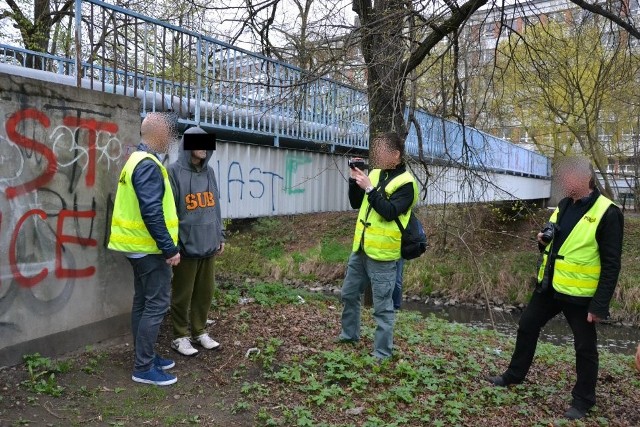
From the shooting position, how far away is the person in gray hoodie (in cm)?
435

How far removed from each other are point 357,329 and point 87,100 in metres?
3.08

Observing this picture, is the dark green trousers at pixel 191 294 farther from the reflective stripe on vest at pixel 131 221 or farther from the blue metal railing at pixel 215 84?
the blue metal railing at pixel 215 84

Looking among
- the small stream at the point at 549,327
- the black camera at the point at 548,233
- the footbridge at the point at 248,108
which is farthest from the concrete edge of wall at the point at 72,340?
the small stream at the point at 549,327

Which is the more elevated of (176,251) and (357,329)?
(176,251)

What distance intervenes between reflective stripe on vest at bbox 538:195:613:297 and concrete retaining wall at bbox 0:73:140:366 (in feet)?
11.8

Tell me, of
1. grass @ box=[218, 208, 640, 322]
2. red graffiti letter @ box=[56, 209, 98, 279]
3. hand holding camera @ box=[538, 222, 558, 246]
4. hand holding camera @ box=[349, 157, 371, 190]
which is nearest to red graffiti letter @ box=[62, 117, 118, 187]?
red graffiti letter @ box=[56, 209, 98, 279]

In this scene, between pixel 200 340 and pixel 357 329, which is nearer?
pixel 200 340

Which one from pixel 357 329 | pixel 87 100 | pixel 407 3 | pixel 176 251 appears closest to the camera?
pixel 176 251

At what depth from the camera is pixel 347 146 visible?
361 inches

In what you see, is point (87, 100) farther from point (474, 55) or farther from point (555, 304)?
point (474, 55)

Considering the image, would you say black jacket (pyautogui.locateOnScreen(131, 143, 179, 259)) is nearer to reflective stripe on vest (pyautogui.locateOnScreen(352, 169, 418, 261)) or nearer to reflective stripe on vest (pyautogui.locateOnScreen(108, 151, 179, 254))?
reflective stripe on vest (pyautogui.locateOnScreen(108, 151, 179, 254))

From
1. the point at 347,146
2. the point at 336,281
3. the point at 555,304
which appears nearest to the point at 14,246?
the point at 555,304

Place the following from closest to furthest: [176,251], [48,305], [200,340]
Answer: [176,251], [48,305], [200,340]

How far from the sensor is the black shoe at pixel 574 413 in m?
4.07
